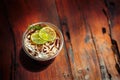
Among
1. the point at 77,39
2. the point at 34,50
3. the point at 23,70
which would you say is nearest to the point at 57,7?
the point at 77,39

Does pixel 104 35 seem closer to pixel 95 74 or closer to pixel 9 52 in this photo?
pixel 95 74

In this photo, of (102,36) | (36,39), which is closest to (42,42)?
(36,39)

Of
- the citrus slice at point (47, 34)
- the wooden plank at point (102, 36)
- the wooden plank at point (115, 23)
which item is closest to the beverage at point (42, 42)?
the citrus slice at point (47, 34)

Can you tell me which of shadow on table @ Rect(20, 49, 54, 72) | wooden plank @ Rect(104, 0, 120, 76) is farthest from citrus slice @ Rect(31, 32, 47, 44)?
wooden plank @ Rect(104, 0, 120, 76)

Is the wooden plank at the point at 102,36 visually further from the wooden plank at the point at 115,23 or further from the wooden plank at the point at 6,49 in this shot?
the wooden plank at the point at 6,49

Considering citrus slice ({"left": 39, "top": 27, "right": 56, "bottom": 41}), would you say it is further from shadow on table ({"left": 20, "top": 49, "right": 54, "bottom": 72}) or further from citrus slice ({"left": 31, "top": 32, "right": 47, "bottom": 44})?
shadow on table ({"left": 20, "top": 49, "right": 54, "bottom": 72})
